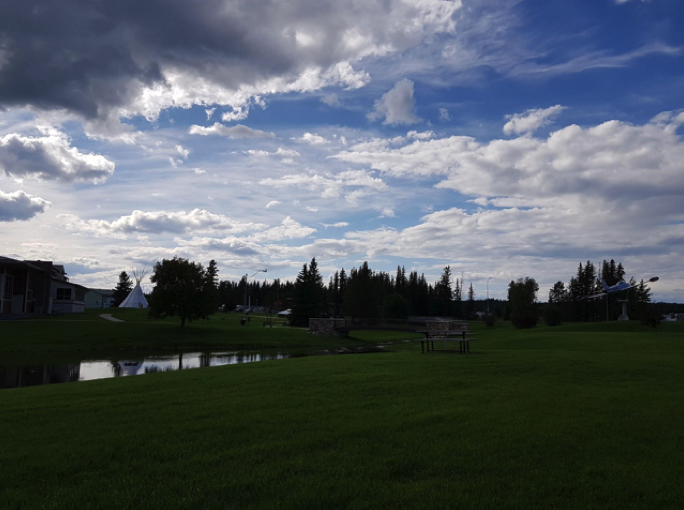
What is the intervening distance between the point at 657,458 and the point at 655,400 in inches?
146

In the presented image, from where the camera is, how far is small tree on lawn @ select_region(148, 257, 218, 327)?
44.2m

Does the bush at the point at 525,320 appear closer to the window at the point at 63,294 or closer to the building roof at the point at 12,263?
the building roof at the point at 12,263

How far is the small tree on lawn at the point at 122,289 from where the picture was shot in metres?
115

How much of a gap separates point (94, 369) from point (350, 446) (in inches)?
784

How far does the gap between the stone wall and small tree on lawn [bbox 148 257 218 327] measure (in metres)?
10.6

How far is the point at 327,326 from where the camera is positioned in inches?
2009

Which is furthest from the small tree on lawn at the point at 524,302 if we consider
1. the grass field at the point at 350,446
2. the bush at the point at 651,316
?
the grass field at the point at 350,446

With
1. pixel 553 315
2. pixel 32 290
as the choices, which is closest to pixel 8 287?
pixel 32 290

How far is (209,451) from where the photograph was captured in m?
6.01

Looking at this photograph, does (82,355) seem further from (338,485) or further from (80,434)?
(338,485)

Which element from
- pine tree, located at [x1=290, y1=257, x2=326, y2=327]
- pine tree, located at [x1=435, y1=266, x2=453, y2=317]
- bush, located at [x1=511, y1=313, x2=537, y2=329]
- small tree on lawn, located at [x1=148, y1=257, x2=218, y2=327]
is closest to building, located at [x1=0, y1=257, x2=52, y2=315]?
small tree on lawn, located at [x1=148, y1=257, x2=218, y2=327]

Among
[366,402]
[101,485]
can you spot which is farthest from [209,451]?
[366,402]

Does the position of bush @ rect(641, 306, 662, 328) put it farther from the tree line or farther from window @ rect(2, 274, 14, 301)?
window @ rect(2, 274, 14, 301)

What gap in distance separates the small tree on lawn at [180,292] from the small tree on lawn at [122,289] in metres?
77.4
